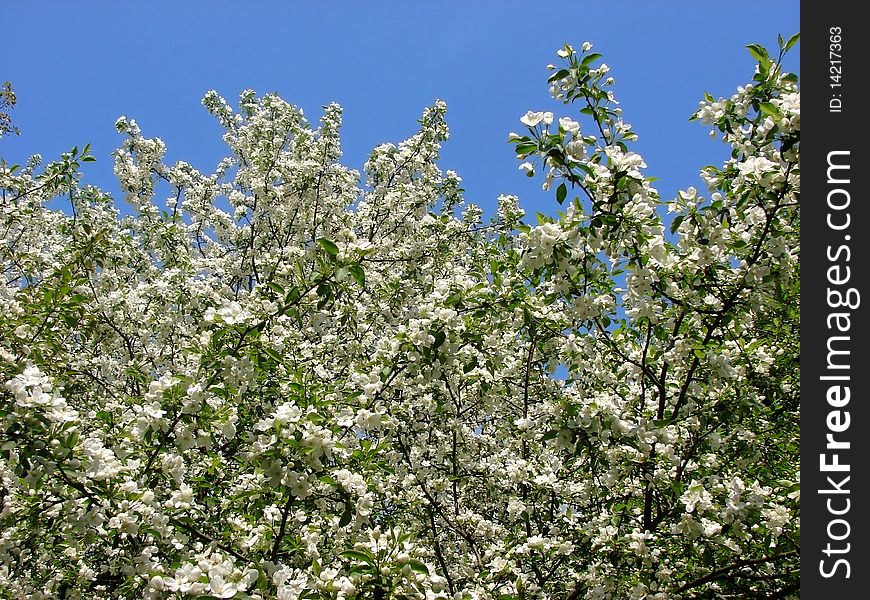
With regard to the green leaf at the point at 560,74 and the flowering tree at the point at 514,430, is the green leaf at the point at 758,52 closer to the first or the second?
the flowering tree at the point at 514,430

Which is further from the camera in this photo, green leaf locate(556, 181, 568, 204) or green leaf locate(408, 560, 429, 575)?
green leaf locate(556, 181, 568, 204)

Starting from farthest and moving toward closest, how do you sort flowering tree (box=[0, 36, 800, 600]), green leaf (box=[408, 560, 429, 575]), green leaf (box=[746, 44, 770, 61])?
green leaf (box=[746, 44, 770, 61]) → flowering tree (box=[0, 36, 800, 600]) → green leaf (box=[408, 560, 429, 575])

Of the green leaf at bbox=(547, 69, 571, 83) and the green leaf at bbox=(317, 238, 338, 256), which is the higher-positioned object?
the green leaf at bbox=(547, 69, 571, 83)

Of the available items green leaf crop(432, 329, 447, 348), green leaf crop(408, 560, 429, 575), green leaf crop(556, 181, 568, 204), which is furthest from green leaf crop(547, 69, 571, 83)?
green leaf crop(408, 560, 429, 575)

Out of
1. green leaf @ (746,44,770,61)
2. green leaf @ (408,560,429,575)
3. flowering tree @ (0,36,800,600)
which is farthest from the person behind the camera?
green leaf @ (746,44,770,61)

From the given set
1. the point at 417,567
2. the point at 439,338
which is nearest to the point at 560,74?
the point at 439,338

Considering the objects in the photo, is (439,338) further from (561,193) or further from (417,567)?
(417,567)

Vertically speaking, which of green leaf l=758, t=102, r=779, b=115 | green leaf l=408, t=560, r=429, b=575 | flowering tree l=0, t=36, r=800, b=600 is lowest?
green leaf l=408, t=560, r=429, b=575

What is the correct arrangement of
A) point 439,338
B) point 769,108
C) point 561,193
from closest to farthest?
point 769,108 → point 561,193 → point 439,338

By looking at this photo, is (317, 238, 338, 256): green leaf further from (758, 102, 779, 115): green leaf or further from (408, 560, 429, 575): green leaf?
(758, 102, 779, 115): green leaf

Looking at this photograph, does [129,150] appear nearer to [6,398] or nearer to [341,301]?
[341,301]

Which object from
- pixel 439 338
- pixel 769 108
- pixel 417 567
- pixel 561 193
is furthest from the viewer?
pixel 439 338

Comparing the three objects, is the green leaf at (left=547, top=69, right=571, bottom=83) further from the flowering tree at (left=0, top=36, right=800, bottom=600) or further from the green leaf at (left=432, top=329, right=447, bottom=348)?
the green leaf at (left=432, top=329, right=447, bottom=348)

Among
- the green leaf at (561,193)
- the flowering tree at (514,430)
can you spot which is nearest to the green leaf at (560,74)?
the flowering tree at (514,430)
